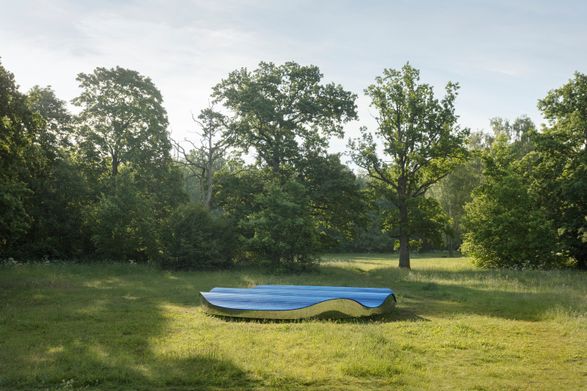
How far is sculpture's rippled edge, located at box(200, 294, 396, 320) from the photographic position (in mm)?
13336

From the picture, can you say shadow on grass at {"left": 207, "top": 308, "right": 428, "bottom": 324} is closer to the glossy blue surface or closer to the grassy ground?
the grassy ground

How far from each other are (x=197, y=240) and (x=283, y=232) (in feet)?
20.0

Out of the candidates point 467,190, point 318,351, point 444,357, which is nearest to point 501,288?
point 444,357

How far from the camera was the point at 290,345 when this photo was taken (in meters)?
10.1

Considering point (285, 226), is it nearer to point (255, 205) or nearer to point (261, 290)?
point (255, 205)

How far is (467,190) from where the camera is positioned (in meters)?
55.1

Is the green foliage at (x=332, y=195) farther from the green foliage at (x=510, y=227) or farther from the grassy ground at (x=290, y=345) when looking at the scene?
the grassy ground at (x=290, y=345)

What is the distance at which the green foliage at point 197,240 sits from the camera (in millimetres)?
30344

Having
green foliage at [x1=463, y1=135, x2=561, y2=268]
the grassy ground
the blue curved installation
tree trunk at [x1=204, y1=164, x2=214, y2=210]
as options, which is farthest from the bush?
tree trunk at [x1=204, y1=164, x2=214, y2=210]

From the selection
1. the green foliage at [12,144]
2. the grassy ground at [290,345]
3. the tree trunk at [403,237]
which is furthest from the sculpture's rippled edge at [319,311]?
the tree trunk at [403,237]

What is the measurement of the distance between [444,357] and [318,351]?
2.63 metres

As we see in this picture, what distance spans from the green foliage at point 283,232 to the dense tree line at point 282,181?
10cm

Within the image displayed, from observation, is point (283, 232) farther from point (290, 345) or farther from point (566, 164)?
point (566, 164)

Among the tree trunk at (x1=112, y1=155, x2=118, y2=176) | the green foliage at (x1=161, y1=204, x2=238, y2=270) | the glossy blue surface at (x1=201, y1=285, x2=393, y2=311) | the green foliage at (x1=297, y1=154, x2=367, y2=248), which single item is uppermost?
the tree trunk at (x1=112, y1=155, x2=118, y2=176)
